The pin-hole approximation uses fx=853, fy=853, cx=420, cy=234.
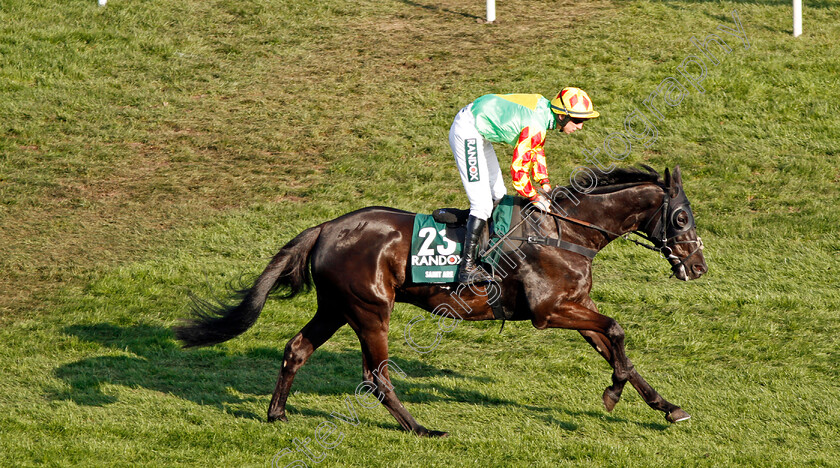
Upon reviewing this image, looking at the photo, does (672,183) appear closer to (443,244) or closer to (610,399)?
(610,399)

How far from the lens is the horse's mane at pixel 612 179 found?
6.61 m

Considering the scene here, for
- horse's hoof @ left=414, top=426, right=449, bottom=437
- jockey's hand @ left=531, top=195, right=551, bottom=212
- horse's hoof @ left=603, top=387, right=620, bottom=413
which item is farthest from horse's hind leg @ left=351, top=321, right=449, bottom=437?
jockey's hand @ left=531, top=195, right=551, bottom=212

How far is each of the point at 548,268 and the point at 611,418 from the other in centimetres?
132

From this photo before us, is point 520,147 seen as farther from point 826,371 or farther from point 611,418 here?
point 826,371

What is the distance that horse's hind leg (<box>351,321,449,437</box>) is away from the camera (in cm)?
645

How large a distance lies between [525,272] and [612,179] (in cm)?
103

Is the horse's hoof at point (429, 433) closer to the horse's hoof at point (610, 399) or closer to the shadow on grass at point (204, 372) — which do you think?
the shadow on grass at point (204, 372)

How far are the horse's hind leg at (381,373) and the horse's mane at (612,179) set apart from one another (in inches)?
69.7

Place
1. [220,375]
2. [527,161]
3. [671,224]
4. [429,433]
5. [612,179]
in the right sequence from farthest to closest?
[220,375] → [612,179] → [671,224] → [429,433] → [527,161]

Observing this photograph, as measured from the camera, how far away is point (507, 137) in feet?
21.2

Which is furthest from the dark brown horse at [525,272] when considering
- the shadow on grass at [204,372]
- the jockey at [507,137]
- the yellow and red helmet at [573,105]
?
the shadow on grass at [204,372]

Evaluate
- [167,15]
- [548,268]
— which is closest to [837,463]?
[548,268]

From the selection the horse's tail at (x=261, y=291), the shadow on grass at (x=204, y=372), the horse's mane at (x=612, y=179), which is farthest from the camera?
the shadow on grass at (x=204, y=372)

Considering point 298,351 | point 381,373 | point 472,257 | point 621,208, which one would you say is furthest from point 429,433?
point 621,208
